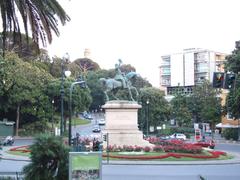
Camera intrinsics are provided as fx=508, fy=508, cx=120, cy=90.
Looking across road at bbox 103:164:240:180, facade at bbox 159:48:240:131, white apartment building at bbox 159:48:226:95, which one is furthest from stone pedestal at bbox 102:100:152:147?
white apartment building at bbox 159:48:226:95

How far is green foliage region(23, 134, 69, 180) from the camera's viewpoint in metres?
14.0

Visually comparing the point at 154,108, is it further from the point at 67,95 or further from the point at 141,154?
the point at 141,154

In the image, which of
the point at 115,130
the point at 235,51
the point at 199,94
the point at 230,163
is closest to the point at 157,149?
the point at 115,130

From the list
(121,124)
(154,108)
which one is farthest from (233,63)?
(121,124)

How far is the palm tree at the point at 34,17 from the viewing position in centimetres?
1060

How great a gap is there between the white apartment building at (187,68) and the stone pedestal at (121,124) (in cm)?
10579

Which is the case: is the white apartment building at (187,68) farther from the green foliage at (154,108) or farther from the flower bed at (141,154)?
the flower bed at (141,154)

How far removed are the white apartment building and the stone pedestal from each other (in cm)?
10579

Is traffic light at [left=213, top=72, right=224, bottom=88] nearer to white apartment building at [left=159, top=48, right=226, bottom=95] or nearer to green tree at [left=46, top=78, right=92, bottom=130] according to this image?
green tree at [left=46, top=78, right=92, bottom=130]

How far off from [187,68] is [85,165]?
462 feet

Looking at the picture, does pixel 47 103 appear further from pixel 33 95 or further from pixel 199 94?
pixel 199 94

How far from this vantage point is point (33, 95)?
236ft

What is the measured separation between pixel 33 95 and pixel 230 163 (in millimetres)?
42821

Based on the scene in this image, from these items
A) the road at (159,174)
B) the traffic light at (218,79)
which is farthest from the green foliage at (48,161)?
the road at (159,174)
